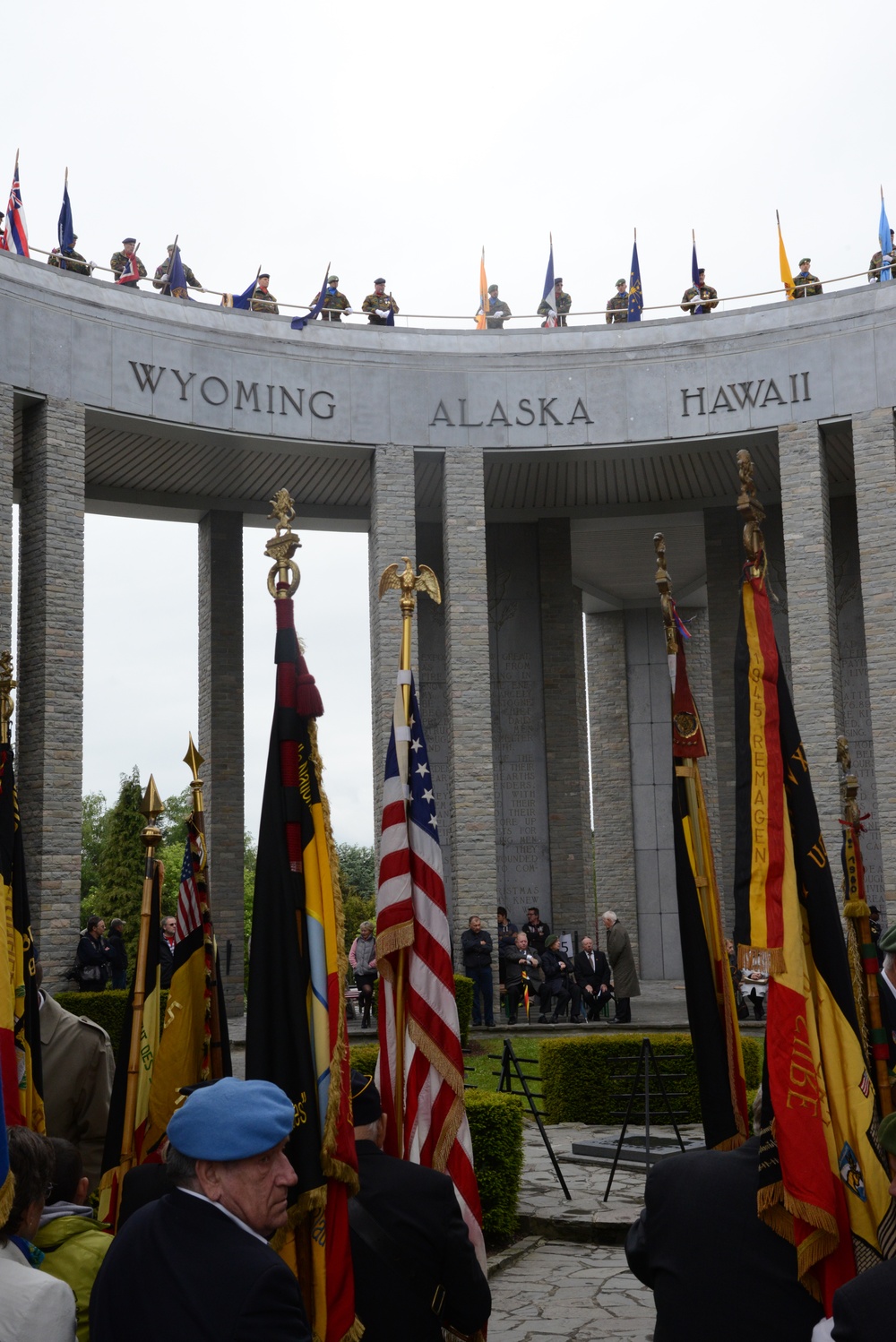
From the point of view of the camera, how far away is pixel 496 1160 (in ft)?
24.9

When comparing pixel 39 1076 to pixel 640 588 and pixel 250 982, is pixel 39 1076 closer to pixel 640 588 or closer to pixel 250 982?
pixel 250 982

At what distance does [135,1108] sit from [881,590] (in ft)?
51.7

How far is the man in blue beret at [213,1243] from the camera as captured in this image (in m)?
2.58

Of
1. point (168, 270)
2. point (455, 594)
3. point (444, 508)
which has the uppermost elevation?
point (168, 270)

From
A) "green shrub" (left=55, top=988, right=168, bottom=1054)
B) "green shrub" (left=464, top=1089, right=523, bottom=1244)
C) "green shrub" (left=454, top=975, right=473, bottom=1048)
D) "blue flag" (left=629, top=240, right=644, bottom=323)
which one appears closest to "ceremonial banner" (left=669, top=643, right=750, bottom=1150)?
"green shrub" (left=464, top=1089, right=523, bottom=1244)

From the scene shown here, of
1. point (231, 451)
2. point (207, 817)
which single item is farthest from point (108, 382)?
point (207, 817)

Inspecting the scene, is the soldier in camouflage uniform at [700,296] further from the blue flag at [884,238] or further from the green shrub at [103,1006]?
the green shrub at [103,1006]

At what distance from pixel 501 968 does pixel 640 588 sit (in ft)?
40.0

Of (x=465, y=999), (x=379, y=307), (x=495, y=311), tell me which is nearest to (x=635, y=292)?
(x=495, y=311)

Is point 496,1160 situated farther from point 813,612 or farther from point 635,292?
point 635,292

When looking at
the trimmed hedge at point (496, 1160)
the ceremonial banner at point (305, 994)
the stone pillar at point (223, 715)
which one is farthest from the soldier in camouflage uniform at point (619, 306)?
the ceremonial banner at point (305, 994)

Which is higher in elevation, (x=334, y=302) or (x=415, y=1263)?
(x=334, y=302)

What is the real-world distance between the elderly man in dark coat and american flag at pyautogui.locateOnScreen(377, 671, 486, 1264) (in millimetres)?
11558

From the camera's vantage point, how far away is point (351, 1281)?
12.4ft
